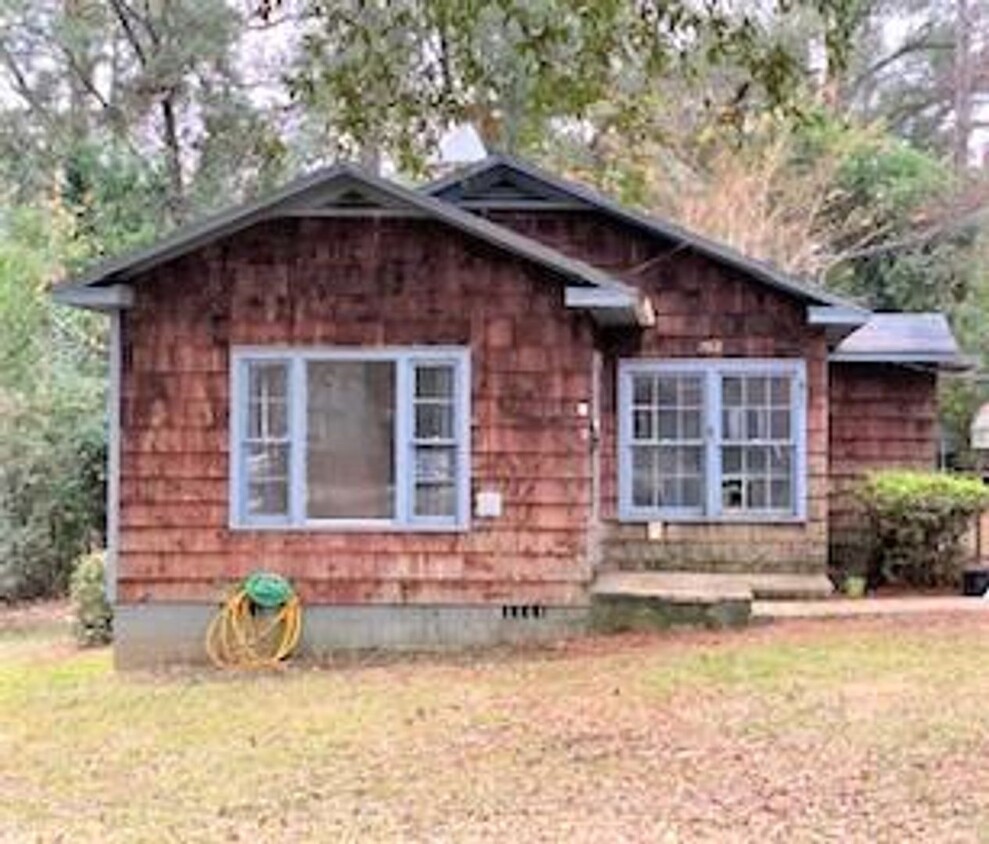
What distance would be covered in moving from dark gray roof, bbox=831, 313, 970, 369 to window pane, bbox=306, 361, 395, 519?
4.94 meters

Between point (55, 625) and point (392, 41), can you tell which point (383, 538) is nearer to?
point (392, 41)

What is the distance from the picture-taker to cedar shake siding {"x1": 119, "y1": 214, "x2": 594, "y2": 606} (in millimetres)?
12656

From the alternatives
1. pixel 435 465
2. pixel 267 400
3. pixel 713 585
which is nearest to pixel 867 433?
pixel 713 585

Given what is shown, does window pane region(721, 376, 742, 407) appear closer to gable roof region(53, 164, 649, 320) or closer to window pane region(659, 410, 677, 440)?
window pane region(659, 410, 677, 440)

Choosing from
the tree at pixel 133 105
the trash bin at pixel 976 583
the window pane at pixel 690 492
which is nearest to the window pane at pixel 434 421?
the window pane at pixel 690 492

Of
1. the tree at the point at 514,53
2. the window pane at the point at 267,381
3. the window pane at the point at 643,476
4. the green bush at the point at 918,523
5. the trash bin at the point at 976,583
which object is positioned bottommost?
the trash bin at the point at 976,583

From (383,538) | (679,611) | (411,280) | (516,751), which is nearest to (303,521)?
(383,538)

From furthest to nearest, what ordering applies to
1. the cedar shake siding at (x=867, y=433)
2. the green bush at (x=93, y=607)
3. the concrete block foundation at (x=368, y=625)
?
the cedar shake siding at (x=867, y=433) → the green bush at (x=93, y=607) → the concrete block foundation at (x=368, y=625)

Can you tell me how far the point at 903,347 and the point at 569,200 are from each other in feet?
11.7

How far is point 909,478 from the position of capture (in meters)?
15.1

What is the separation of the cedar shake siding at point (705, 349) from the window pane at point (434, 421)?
2.32 meters

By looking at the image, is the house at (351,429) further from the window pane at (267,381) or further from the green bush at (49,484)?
the green bush at (49,484)

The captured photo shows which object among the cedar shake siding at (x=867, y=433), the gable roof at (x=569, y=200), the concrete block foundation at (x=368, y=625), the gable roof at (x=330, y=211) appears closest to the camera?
the gable roof at (x=330, y=211)

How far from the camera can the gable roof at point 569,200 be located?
1423 cm
